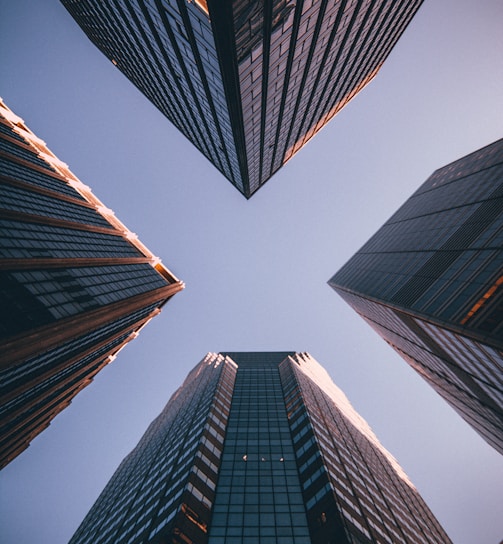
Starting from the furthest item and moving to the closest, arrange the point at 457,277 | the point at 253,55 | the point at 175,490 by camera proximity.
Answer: the point at 175,490 → the point at 457,277 → the point at 253,55

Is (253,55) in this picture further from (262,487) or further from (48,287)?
(262,487)

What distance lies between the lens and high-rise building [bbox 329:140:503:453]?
25.4m

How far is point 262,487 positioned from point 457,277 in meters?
28.3

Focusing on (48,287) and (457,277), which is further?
(48,287)

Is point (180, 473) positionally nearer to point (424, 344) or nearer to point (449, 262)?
point (424, 344)

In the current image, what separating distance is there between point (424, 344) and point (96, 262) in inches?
1882

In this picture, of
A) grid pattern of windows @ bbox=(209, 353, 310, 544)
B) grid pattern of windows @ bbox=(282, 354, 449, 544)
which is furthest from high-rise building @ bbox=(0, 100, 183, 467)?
grid pattern of windows @ bbox=(282, 354, 449, 544)

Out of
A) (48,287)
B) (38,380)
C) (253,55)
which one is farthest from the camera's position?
(48,287)

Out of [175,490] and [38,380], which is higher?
[38,380]

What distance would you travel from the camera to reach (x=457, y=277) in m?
30.1

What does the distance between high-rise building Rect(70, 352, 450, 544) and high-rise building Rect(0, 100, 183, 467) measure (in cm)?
1692

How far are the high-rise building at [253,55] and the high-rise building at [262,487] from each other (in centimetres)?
3632

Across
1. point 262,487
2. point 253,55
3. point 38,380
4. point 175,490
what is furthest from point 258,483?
point 253,55

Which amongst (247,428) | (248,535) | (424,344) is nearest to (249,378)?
(247,428)
